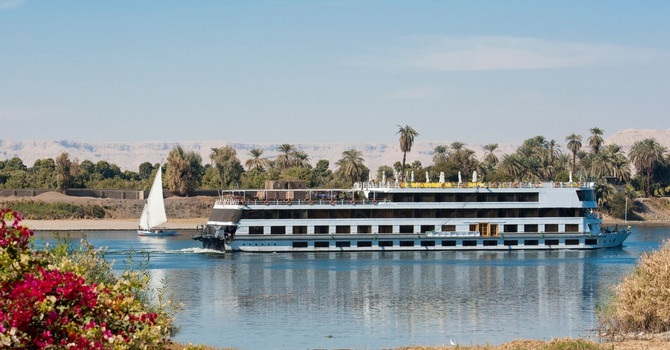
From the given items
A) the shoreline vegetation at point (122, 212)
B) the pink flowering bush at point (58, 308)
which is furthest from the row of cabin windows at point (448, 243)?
the pink flowering bush at point (58, 308)

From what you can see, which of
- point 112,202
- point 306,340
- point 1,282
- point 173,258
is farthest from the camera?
point 112,202

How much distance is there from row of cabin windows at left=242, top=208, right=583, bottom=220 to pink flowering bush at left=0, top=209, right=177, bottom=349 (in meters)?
53.5

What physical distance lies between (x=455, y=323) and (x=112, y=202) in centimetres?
8288

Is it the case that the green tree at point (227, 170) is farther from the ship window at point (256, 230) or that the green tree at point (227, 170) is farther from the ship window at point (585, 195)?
the ship window at point (585, 195)

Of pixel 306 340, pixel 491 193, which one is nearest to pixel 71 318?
pixel 306 340

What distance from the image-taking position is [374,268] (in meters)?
60.2

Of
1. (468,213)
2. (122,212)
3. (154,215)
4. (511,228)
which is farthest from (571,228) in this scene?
(122,212)

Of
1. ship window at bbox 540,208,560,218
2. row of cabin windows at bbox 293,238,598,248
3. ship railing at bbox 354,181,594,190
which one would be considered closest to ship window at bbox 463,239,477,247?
row of cabin windows at bbox 293,238,598,248

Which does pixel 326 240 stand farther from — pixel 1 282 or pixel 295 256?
pixel 1 282

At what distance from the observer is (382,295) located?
47562mm

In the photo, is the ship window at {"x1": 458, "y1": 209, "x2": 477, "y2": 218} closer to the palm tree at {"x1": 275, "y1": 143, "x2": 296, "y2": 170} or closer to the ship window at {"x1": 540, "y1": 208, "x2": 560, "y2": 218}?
the ship window at {"x1": 540, "y1": 208, "x2": 560, "y2": 218}

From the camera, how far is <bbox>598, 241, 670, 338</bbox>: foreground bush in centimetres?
2745

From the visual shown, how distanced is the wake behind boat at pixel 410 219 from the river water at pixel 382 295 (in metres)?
1.26

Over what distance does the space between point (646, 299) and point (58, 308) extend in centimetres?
1916
